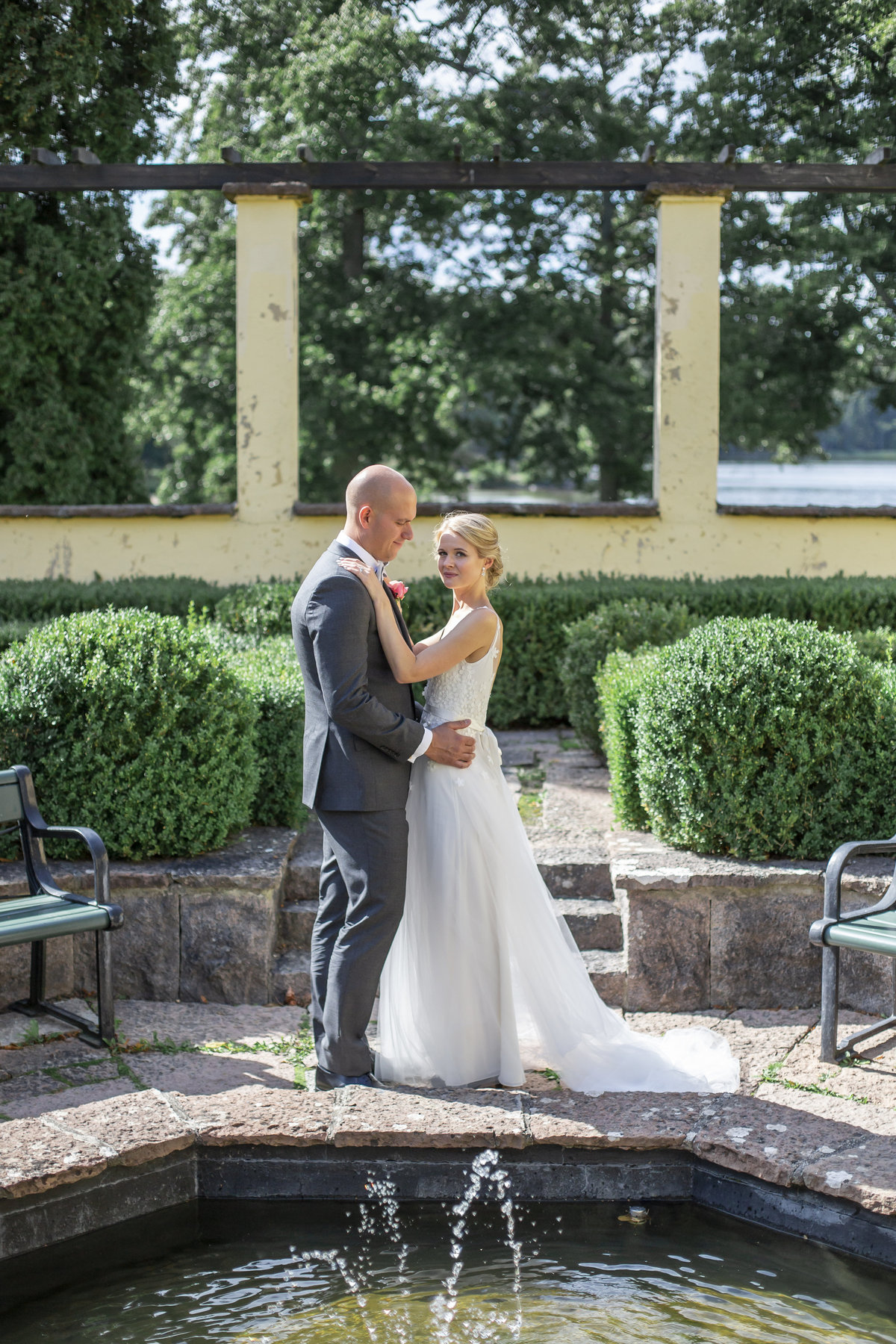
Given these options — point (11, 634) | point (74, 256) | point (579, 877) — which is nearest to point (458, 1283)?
point (579, 877)

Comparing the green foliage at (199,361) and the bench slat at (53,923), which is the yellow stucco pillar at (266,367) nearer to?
the bench slat at (53,923)

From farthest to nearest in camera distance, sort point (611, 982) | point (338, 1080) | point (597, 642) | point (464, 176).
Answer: point (464, 176) → point (597, 642) → point (611, 982) → point (338, 1080)

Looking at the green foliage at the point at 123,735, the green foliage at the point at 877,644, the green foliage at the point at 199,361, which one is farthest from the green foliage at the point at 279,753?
the green foliage at the point at 199,361

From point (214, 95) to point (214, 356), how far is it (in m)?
4.21

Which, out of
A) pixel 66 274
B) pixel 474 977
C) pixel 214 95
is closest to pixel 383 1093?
pixel 474 977

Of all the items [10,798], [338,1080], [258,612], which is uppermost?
[258,612]

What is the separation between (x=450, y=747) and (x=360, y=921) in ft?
1.95

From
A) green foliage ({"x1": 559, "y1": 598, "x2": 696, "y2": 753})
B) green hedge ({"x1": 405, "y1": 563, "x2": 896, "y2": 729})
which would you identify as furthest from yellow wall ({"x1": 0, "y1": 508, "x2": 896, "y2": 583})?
green foliage ({"x1": 559, "y1": 598, "x2": 696, "y2": 753})

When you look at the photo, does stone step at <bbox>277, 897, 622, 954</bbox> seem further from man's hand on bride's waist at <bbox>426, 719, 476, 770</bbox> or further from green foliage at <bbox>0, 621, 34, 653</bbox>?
green foliage at <bbox>0, 621, 34, 653</bbox>

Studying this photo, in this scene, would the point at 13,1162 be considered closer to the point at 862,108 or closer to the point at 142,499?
the point at 142,499

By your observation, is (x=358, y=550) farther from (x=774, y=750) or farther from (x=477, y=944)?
(x=774, y=750)

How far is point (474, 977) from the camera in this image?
3859mm

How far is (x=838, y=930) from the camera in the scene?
3879mm

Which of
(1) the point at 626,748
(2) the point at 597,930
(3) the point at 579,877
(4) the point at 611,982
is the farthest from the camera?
(1) the point at 626,748
